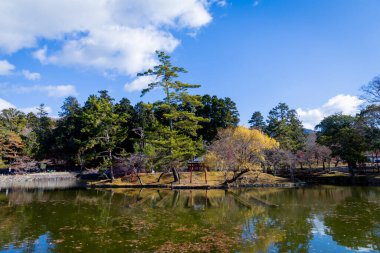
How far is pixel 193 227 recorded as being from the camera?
520 inches

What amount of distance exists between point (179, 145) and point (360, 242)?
69.9 feet

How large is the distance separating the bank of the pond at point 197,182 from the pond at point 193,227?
37.4 feet

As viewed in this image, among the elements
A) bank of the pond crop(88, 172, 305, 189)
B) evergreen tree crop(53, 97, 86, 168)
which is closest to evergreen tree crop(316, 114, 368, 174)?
bank of the pond crop(88, 172, 305, 189)

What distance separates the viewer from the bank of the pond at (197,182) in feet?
104

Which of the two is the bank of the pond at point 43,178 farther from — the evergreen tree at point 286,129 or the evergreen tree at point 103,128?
the evergreen tree at point 286,129

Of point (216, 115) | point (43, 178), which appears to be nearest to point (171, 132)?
point (216, 115)

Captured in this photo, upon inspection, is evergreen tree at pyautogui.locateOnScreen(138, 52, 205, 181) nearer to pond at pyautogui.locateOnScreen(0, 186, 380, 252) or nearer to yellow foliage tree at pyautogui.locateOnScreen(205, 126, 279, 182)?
yellow foliage tree at pyautogui.locateOnScreen(205, 126, 279, 182)

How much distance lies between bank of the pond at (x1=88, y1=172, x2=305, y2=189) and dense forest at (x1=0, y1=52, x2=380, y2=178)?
132cm

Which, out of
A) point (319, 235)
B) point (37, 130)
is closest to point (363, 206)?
point (319, 235)

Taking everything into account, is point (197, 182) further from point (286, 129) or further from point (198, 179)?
point (286, 129)

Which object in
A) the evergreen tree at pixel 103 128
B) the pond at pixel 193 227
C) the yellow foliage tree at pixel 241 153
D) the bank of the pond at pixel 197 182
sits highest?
the evergreen tree at pixel 103 128

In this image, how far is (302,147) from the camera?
4825cm

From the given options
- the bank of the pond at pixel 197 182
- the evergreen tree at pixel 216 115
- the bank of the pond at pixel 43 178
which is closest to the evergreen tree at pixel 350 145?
the bank of the pond at pixel 197 182

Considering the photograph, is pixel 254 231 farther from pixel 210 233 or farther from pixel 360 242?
pixel 360 242
